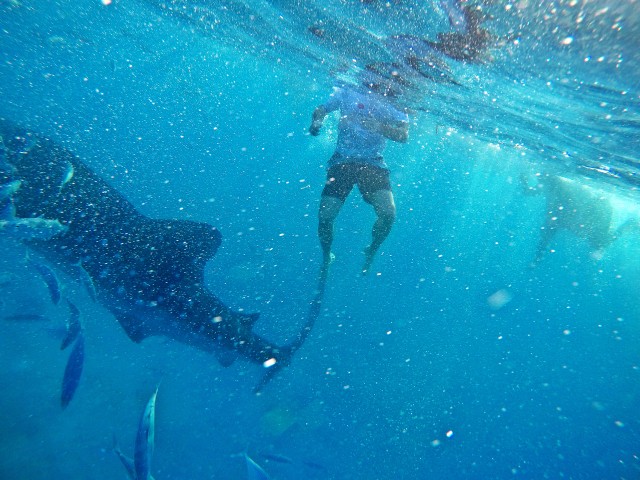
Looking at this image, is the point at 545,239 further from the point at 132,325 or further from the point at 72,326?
the point at 72,326

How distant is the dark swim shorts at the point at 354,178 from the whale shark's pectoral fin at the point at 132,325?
453cm

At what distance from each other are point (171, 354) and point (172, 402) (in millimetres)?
2515

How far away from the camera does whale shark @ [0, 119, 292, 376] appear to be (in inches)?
254

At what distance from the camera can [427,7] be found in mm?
7066

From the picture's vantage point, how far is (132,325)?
6.61 metres

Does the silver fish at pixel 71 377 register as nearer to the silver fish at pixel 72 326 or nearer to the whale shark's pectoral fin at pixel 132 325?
the silver fish at pixel 72 326

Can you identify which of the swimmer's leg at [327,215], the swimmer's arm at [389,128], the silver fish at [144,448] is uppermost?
the swimmer's arm at [389,128]

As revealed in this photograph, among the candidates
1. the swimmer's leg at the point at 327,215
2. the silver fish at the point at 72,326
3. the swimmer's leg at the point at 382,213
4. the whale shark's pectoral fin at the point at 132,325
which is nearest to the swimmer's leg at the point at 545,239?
the swimmer's leg at the point at 382,213

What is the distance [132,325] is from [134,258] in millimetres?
1300

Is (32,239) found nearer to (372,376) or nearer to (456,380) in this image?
(372,376)

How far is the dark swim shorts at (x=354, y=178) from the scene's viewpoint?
7.09m

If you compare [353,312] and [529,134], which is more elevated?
[529,134]

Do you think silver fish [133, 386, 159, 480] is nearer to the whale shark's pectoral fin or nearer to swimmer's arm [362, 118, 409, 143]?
the whale shark's pectoral fin

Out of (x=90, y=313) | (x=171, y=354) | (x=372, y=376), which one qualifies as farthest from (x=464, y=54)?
(x=90, y=313)
